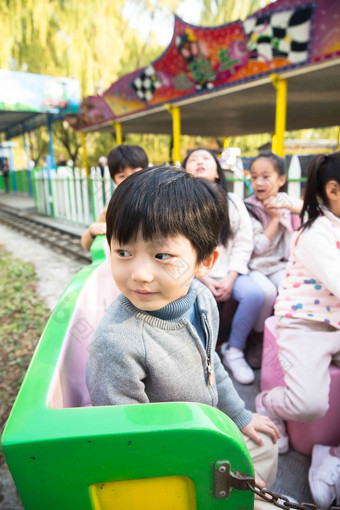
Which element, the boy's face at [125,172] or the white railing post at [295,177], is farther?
the white railing post at [295,177]

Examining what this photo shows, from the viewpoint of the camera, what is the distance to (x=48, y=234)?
659cm

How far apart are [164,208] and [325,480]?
1115 mm

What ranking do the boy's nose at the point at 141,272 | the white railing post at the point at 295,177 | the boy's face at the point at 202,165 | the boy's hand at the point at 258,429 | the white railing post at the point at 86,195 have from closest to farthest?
the boy's nose at the point at 141,272 → the boy's hand at the point at 258,429 → the boy's face at the point at 202,165 → the white railing post at the point at 295,177 → the white railing post at the point at 86,195

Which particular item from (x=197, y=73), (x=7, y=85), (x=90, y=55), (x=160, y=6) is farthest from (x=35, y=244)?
(x=160, y=6)

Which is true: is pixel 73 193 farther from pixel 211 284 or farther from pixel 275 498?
pixel 275 498

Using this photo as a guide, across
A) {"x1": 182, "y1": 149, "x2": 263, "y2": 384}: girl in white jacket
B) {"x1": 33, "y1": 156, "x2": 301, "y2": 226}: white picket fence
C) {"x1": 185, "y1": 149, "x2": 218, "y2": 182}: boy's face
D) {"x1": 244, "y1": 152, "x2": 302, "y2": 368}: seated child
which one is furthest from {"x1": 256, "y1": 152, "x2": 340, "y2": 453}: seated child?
{"x1": 33, "y1": 156, "x2": 301, "y2": 226}: white picket fence

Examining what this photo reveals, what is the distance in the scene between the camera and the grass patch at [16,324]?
7.00ft

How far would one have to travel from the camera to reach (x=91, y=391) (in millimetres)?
789

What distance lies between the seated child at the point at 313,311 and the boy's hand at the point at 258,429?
0.24 metres

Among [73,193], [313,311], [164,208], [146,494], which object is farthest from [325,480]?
[73,193]

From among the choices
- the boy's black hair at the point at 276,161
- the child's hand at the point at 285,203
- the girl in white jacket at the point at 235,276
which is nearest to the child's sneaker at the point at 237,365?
the girl in white jacket at the point at 235,276

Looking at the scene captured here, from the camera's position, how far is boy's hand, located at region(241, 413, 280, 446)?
106 centimetres

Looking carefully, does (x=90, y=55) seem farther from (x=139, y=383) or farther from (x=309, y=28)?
(x=139, y=383)

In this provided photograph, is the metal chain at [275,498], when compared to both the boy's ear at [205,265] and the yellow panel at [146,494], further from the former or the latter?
the boy's ear at [205,265]
